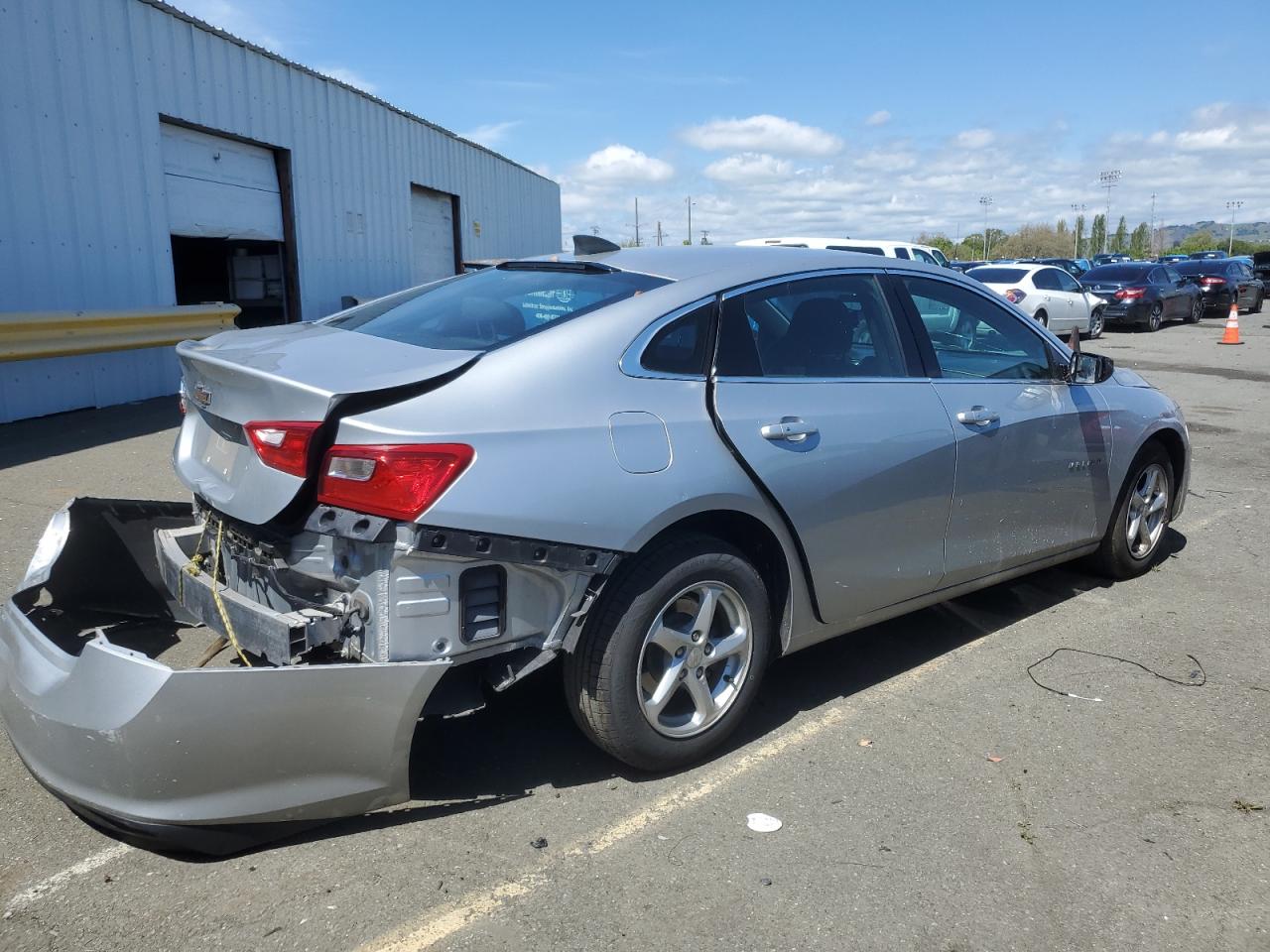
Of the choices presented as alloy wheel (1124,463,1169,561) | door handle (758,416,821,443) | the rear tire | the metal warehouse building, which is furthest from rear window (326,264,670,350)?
the metal warehouse building

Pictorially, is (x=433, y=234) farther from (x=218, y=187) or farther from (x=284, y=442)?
(x=284, y=442)

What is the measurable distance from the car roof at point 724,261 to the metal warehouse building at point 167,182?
7.62 m

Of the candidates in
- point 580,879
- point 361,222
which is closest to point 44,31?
point 361,222

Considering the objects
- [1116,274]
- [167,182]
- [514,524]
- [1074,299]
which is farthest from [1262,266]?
[514,524]

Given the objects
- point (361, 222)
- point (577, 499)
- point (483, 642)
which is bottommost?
point (483, 642)

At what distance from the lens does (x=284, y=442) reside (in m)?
2.74

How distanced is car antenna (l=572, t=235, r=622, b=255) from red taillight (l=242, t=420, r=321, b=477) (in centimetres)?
165

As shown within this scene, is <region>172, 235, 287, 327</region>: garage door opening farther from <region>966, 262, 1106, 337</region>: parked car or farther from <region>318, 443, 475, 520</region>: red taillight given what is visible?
<region>966, 262, 1106, 337</region>: parked car

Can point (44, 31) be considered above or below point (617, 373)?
above

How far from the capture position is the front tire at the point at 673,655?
2980 mm

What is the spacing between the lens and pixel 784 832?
2.96 meters

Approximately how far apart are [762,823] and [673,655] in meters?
0.57

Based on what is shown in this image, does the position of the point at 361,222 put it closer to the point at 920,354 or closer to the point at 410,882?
the point at 920,354

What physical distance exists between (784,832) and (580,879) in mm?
647
